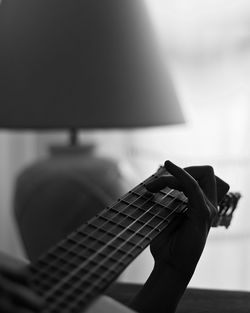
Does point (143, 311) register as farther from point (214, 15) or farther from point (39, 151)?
point (39, 151)

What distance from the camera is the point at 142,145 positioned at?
1.89 m

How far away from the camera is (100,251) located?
47cm

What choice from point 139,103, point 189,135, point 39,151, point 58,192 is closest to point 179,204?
point 139,103

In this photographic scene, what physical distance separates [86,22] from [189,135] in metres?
0.81

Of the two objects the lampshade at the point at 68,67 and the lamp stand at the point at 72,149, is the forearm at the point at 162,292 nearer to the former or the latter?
the lampshade at the point at 68,67

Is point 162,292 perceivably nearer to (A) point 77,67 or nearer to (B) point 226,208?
(B) point 226,208

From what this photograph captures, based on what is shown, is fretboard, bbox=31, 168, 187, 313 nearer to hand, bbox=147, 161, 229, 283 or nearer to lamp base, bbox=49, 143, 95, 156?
hand, bbox=147, 161, 229, 283

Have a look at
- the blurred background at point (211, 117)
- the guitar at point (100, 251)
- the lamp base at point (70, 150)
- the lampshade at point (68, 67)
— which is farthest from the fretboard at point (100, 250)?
the blurred background at point (211, 117)

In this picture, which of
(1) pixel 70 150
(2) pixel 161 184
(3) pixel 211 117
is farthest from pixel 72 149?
(2) pixel 161 184

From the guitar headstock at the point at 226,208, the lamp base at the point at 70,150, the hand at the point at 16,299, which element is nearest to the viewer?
the hand at the point at 16,299

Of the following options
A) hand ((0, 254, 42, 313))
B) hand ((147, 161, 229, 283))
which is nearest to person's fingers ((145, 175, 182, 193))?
hand ((147, 161, 229, 283))

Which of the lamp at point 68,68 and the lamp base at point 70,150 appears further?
the lamp base at point 70,150

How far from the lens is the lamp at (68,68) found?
1065mm

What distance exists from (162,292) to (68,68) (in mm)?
590
